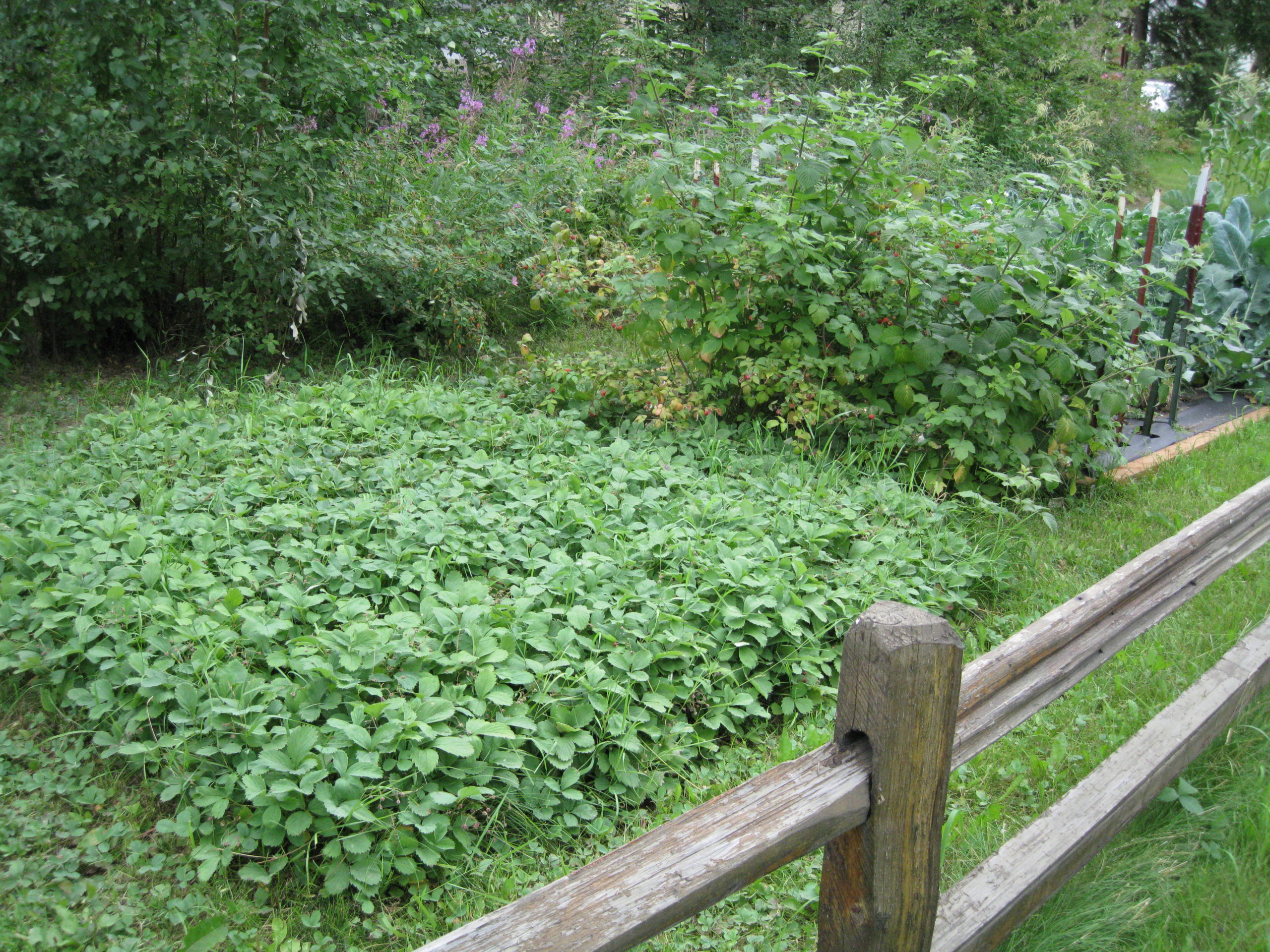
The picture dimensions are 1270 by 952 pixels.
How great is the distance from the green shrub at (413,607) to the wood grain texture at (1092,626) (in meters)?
0.96

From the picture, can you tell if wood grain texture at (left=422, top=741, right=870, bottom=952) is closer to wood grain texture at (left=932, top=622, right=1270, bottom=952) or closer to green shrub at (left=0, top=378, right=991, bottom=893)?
wood grain texture at (left=932, top=622, right=1270, bottom=952)

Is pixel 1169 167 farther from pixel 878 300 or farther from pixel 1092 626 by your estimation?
pixel 1092 626

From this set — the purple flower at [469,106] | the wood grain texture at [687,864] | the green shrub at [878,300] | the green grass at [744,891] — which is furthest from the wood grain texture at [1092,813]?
the purple flower at [469,106]

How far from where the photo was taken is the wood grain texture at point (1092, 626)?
2088mm

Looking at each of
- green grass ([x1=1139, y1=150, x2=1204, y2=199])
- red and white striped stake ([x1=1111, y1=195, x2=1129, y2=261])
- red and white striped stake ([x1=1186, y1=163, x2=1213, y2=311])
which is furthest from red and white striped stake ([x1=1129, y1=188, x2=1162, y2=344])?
green grass ([x1=1139, y1=150, x2=1204, y2=199])

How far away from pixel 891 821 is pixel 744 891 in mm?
1137

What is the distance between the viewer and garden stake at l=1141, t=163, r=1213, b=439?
18.4ft

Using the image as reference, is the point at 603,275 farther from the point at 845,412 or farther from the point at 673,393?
the point at 845,412

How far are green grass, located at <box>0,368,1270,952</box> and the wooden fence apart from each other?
0.25m

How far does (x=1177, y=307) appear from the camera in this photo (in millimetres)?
5617

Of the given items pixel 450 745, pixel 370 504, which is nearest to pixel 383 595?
pixel 370 504

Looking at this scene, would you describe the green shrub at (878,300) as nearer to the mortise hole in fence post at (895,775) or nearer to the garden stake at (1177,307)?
the garden stake at (1177,307)

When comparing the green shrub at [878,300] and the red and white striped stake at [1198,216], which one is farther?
the red and white striped stake at [1198,216]

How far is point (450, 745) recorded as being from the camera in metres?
2.49
